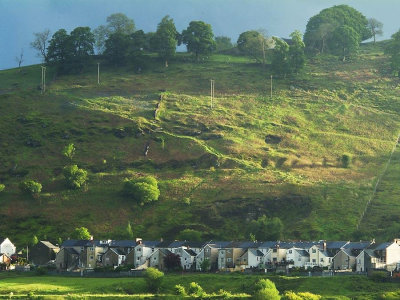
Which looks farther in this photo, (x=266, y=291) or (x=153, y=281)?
(x=153, y=281)

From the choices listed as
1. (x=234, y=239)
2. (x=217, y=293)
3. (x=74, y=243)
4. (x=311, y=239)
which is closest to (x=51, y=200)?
(x=74, y=243)

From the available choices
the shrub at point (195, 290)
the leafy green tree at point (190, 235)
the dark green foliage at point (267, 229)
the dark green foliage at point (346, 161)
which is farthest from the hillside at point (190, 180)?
the shrub at point (195, 290)

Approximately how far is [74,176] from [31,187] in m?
8.76

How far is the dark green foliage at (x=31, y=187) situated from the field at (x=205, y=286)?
4300 cm

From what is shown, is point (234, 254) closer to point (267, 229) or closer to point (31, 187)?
point (267, 229)

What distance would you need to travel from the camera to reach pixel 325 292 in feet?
367

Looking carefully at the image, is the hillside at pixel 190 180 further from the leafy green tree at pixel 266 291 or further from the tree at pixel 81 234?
the leafy green tree at pixel 266 291

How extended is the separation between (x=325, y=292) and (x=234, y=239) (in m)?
40.2

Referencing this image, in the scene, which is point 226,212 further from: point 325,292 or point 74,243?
point 325,292

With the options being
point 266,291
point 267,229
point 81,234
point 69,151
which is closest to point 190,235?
point 267,229

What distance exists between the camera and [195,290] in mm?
112375

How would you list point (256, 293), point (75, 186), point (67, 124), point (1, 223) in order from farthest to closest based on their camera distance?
point (67, 124), point (75, 186), point (1, 223), point (256, 293)

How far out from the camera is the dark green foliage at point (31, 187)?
164000 mm

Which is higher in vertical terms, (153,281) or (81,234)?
(81,234)
